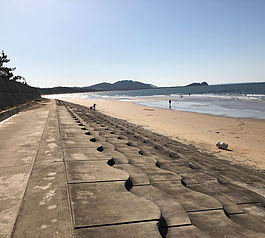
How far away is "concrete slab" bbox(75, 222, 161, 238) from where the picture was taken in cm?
173

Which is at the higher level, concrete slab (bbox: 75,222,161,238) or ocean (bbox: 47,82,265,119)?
concrete slab (bbox: 75,222,161,238)

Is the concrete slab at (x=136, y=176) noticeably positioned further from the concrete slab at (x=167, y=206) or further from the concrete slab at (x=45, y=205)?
the concrete slab at (x=45, y=205)

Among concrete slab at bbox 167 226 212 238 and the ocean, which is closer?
concrete slab at bbox 167 226 212 238

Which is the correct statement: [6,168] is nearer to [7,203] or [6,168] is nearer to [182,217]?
[7,203]

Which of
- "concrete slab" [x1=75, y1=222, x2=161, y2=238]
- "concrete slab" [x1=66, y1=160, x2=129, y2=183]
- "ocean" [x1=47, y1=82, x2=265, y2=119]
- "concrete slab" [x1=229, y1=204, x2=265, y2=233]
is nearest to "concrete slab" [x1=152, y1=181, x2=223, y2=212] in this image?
"concrete slab" [x1=229, y1=204, x2=265, y2=233]

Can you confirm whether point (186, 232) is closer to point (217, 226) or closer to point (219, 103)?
point (217, 226)

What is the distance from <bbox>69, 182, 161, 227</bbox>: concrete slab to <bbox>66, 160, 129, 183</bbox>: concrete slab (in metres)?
0.17

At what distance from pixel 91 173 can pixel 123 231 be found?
131 cm

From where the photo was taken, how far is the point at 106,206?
214 centimetres

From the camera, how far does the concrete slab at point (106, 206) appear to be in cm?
193

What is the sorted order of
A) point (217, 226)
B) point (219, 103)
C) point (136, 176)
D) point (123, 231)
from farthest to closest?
point (219, 103), point (136, 176), point (217, 226), point (123, 231)

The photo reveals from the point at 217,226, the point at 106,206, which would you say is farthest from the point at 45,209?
the point at 217,226

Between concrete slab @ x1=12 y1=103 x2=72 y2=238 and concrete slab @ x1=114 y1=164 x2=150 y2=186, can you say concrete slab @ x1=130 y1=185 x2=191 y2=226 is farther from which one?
concrete slab @ x1=12 y1=103 x2=72 y2=238

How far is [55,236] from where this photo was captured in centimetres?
166
